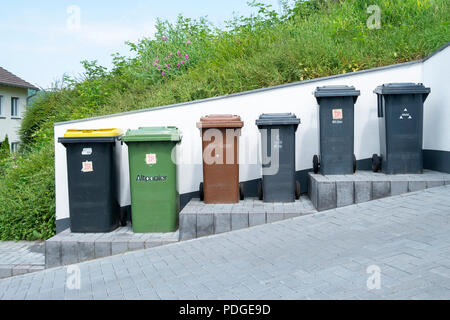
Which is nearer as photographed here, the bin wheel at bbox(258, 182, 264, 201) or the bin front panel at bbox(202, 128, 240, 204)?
the bin front panel at bbox(202, 128, 240, 204)

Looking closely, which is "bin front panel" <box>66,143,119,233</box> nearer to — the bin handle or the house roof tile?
A: the bin handle

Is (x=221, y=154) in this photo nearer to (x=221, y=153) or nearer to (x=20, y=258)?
(x=221, y=153)

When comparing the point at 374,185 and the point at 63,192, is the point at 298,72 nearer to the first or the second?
the point at 374,185

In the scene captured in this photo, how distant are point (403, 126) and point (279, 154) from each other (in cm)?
183

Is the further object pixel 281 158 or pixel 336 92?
pixel 336 92

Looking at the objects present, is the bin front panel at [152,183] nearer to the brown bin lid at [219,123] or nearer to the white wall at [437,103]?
the brown bin lid at [219,123]

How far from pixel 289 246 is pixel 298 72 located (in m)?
4.13

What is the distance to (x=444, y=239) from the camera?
412 centimetres

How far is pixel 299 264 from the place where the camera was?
4055 mm

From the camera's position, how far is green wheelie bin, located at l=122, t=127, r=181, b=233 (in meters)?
5.56

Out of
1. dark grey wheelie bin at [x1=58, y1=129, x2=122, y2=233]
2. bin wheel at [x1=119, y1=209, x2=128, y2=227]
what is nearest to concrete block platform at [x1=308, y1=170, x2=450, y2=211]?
bin wheel at [x1=119, y1=209, x2=128, y2=227]

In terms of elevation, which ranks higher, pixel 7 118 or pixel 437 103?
pixel 7 118

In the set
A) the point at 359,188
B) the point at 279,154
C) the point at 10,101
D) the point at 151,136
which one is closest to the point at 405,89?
the point at 359,188

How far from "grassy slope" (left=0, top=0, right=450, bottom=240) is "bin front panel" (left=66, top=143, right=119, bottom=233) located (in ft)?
4.95
